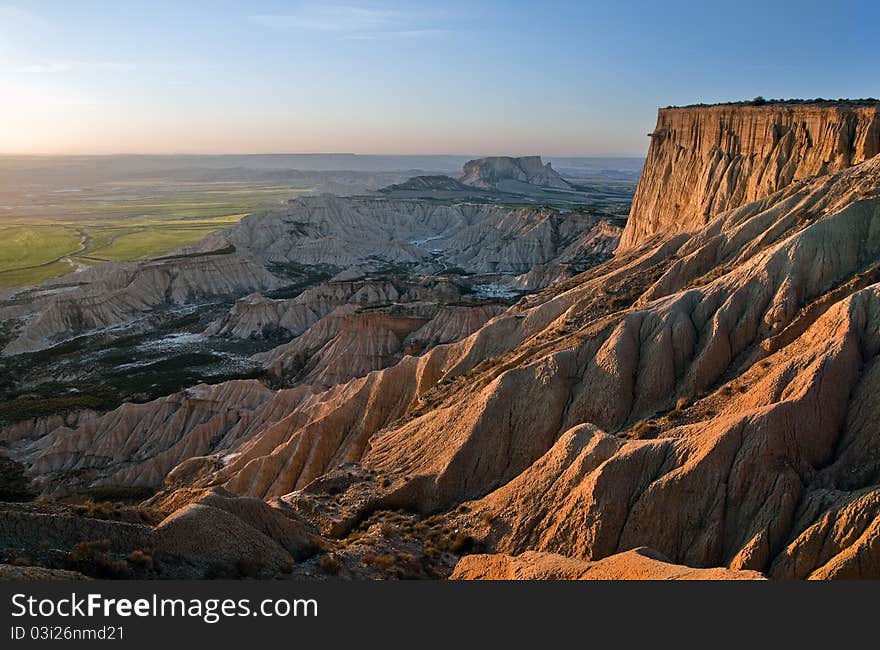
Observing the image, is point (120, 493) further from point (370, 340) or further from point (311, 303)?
point (311, 303)

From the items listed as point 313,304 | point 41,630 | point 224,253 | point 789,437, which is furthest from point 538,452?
point 224,253

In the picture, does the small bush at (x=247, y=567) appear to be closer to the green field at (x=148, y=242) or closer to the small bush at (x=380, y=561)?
the small bush at (x=380, y=561)

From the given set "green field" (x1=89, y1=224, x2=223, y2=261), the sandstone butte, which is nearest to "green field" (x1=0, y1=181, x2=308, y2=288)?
"green field" (x1=89, y1=224, x2=223, y2=261)

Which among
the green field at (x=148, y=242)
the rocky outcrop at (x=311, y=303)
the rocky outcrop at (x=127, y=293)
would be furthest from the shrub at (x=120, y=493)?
the green field at (x=148, y=242)

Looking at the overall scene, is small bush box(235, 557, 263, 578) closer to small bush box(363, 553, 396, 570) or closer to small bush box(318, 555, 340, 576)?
small bush box(318, 555, 340, 576)

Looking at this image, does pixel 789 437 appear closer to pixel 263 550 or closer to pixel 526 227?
pixel 263 550

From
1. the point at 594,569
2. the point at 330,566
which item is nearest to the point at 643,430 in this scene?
the point at 594,569
